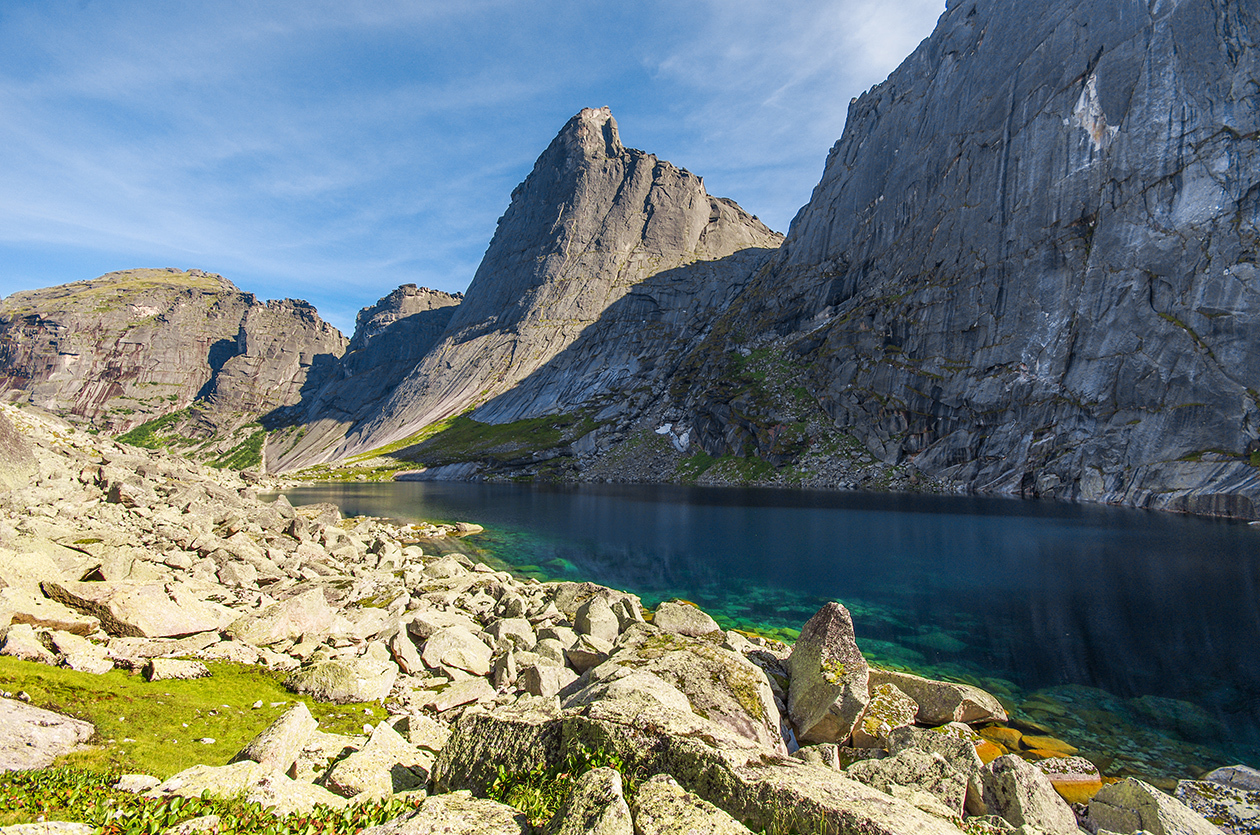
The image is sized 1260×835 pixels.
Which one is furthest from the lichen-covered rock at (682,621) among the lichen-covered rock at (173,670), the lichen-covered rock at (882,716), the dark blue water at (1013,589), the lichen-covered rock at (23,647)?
the lichen-covered rock at (23,647)

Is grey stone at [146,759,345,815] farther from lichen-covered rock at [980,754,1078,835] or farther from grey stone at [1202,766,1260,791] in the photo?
grey stone at [1202,766,1260,791]

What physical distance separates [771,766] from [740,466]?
131084mm

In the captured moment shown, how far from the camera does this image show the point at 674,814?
7180 mm

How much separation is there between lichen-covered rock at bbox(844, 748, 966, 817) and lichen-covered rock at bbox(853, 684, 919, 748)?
351cm

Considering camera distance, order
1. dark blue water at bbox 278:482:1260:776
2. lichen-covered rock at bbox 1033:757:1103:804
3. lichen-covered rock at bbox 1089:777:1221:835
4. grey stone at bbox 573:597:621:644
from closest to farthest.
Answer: lichen-covered rock at bbox 1089:777:1221:835 → lichen-covered rock at bbox 1033:757:1103:804 → dark blue water at bbox 278:482:1260:776 → grey stone at bbox 573:597:621:644

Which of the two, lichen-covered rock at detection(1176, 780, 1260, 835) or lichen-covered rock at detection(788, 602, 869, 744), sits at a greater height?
lichen-covered rock at detection(788, 602, 869, 744)

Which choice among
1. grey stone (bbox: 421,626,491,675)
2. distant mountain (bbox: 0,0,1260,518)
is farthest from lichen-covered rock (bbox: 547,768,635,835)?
distant mountain (bbox: 0,0,1260,518)

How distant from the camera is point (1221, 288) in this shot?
8369 centimetres

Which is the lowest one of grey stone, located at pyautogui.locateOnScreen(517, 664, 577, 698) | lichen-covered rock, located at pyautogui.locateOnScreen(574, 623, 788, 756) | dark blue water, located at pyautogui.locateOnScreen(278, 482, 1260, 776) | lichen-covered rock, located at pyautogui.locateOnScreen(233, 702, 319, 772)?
dark blue water, located at pyautogui.locateOnScreen(278, 482, 1260, 776)

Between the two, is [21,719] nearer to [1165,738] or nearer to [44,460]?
[1165,738]

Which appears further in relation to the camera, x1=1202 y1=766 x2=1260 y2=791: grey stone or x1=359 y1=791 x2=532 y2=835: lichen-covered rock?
x1=1202 y1=766 x2=1260 y2=791: grey stone

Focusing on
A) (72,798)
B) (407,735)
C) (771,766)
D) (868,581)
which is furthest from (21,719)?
(868,581)

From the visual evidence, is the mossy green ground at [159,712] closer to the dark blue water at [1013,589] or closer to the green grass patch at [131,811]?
the green grass patch at [131,811]

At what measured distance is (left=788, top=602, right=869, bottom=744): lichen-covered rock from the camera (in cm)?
1555
